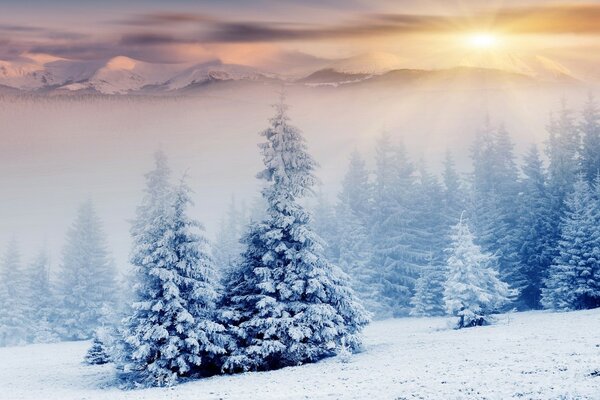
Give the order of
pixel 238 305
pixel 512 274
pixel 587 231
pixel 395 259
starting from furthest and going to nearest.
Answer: pixel 395 259 < pixel 512 274 < pixel 587 231 < pixel 238 305

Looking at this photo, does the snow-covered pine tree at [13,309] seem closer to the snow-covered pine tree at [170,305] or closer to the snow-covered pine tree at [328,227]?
the snow-covered pine tree at [328,227]

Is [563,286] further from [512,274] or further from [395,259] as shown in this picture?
[395,259]

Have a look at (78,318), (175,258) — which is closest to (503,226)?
(175,258)

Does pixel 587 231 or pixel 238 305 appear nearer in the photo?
pixel 238 305

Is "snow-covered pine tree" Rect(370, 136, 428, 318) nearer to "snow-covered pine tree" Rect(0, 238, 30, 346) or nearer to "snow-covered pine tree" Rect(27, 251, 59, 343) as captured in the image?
"snow-covered pine tree" Rect(27, 251, 59, 343)

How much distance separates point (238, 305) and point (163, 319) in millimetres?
4191

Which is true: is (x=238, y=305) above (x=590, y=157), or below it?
below

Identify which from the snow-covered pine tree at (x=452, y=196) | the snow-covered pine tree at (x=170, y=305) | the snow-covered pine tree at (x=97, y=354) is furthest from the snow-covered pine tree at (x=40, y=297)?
the snow-covered pine tree at (x=452, y=196)

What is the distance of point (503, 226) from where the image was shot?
195ft

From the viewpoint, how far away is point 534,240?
58344 mm

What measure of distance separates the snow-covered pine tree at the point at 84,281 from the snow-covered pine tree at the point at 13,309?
4960mm

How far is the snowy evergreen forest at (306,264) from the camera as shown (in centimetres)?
3397

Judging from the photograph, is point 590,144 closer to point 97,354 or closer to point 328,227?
point 328,227

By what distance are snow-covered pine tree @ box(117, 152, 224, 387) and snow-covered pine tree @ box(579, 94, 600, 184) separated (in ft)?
127
